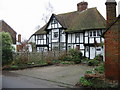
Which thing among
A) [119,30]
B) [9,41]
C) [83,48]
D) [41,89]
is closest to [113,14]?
[119,30]

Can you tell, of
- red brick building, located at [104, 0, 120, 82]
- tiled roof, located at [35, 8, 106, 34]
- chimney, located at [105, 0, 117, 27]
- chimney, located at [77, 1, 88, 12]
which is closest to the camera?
red brick building, located at [104, 0, 120, 82]

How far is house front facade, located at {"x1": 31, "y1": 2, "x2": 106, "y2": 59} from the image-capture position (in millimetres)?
27930

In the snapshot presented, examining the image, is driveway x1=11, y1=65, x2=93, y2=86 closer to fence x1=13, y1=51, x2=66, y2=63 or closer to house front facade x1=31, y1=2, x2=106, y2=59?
fence x1=13, y1=51, x2=66, y2=63

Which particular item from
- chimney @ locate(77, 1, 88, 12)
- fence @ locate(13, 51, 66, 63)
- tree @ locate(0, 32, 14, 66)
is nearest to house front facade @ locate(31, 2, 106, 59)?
chimney @ locate(77, 1, 88, 12)

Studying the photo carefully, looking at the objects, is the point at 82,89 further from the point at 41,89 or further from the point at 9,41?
the point at 9,41

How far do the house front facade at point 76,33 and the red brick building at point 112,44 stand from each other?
52.0 ft

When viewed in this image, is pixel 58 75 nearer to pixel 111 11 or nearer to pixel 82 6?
pixel 111 11

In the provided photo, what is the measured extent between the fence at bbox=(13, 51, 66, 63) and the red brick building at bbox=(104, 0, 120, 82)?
12.0 m

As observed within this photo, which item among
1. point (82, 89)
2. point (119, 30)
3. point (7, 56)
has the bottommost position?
point (82, 89)

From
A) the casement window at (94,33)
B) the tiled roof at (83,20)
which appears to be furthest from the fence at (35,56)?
the tiled roof at (83,20)

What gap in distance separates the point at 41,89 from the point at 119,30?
17.4 feet

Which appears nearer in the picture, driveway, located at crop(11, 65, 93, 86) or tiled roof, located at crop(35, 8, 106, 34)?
driveway, located at crop(11, 65, 93, 86)

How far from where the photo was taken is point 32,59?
21.2 m

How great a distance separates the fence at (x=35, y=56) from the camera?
1939cm
